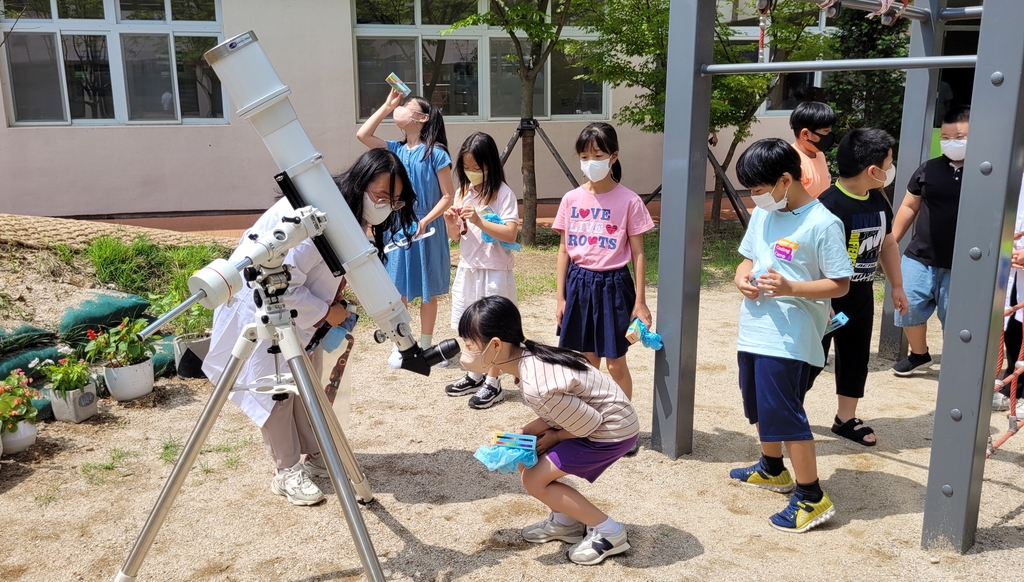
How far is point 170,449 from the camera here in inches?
148

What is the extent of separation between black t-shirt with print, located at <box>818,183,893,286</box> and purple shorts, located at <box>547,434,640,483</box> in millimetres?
1583

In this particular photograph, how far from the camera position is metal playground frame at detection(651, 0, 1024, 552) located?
246 centimetres

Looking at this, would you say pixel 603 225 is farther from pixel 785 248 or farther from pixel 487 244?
pixel 785 248

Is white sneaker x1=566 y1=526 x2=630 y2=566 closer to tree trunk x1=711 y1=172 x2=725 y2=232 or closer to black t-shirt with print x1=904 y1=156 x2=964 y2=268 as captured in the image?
black t-shirt with print x1=904 y1=156 x2=964 y2=268

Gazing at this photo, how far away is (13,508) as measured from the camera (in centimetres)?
321

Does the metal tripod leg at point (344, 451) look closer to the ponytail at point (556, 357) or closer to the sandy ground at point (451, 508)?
the sandy ground at point (451, 508)

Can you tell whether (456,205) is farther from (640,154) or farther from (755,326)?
(640,154)

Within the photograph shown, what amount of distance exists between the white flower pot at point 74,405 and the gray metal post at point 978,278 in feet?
12.6

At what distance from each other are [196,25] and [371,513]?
8.75 metres

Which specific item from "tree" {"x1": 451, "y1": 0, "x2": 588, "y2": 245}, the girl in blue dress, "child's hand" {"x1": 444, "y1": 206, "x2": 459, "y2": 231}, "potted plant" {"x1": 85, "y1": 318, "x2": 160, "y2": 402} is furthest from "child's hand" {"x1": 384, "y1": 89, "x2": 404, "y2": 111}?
"tree" {"x1": 451, "y1": 0, "x2": 588, "y2": 245}

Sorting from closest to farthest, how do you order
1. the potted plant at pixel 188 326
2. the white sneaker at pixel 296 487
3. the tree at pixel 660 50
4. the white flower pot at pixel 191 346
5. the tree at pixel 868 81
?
the white sneaker at pixel 296 487 → the white flower pot at pixel 191 346 → the potted plant at pixel 188 326 → the tree at pixel 660 50 → the tree at pixel 868 81

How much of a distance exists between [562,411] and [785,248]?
1.08 m

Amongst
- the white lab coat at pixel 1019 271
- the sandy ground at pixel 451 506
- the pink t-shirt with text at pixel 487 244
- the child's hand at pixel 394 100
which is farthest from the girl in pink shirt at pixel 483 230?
the white lab coat at pixel 1019 271

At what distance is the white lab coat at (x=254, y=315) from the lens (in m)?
3.02
